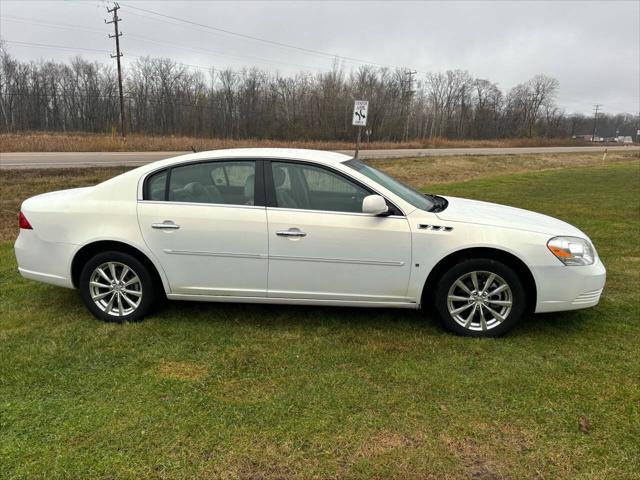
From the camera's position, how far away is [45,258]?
4.26 meters

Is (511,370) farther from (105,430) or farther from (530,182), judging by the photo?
(530,182)

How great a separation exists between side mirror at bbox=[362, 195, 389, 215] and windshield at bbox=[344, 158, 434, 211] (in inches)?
12.5

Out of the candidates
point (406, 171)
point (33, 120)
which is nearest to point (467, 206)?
point (406, 171)

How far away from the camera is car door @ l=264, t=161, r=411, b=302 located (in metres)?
3.88

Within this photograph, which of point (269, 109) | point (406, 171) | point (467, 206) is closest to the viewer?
point (467, 206)

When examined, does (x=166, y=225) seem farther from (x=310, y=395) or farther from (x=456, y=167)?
(x=456, y=167)

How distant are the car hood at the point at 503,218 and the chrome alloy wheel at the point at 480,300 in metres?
0.45

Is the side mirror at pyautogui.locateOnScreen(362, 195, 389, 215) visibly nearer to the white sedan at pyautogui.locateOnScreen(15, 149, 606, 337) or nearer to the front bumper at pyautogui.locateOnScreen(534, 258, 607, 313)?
the white sedan at pyautogui.locateOnScreen(15, 149, 606, 337)

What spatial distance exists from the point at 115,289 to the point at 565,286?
3812 millimetres

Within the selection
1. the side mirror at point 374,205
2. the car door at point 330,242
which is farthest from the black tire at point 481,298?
the side mirror at point 374,205

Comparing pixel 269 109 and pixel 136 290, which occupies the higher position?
pixel 269 109

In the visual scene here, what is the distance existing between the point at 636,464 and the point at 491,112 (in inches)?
3658

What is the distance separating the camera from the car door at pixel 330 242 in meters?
3.88

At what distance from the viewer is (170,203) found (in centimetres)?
408
